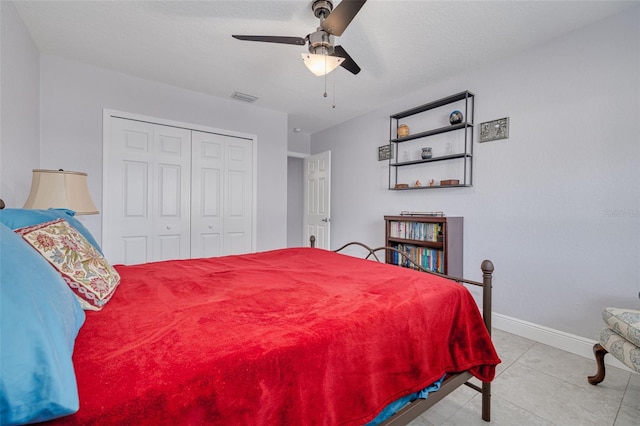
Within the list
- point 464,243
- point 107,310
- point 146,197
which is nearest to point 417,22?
point 464,243

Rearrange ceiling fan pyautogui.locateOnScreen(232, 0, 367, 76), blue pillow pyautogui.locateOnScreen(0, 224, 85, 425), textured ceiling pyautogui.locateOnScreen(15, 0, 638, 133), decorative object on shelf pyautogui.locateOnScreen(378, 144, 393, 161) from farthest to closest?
decorative object on shelf pyautogui.locateOnScreen(378, 144, 393, 161), textured ceiling pyautogui.locateOnScreen(15, 0, 638, 133), ceiling fan pyautogui.locateOnScreen(232, 0, 367, 76), blue pillow pyautogui.locateOnScreen(0, 224, 85, 425)

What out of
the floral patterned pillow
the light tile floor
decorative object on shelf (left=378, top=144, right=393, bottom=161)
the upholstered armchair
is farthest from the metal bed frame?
decorative object on shelf (left=378, top=144, right=393, bottom=161)

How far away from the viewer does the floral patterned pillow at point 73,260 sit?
3.35 ft

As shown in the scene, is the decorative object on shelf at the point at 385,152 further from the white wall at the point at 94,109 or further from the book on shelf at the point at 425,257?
the white wall at the point at 94,109

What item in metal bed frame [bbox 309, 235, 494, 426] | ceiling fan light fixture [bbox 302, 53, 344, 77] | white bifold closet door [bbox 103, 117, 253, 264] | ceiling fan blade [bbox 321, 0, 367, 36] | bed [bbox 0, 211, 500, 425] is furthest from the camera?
white bifold closet door [bbox 103, 117, 253, 264]

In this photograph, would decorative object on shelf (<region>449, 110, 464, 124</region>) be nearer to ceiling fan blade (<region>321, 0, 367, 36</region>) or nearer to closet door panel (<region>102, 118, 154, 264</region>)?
ceiling fan blade (<region>321, 0, 367, 36</region>)

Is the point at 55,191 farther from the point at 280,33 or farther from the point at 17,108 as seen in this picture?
the point at 280,33

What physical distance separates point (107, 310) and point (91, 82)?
9.62 ft

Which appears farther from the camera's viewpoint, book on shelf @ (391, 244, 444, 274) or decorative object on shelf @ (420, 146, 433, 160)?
decorative object on shelf @ (420, 146, 433, 160)

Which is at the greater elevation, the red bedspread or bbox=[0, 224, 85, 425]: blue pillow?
bbox=[0, 224, 85, 425]: blue pillow

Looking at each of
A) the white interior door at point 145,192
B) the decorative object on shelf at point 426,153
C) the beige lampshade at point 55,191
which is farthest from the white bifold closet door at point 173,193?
the decorative object on shelf at point 426,153

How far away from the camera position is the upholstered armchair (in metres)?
1.53

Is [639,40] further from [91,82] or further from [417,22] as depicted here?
[91,82]

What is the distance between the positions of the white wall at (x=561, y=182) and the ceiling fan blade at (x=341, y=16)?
1.93 m
